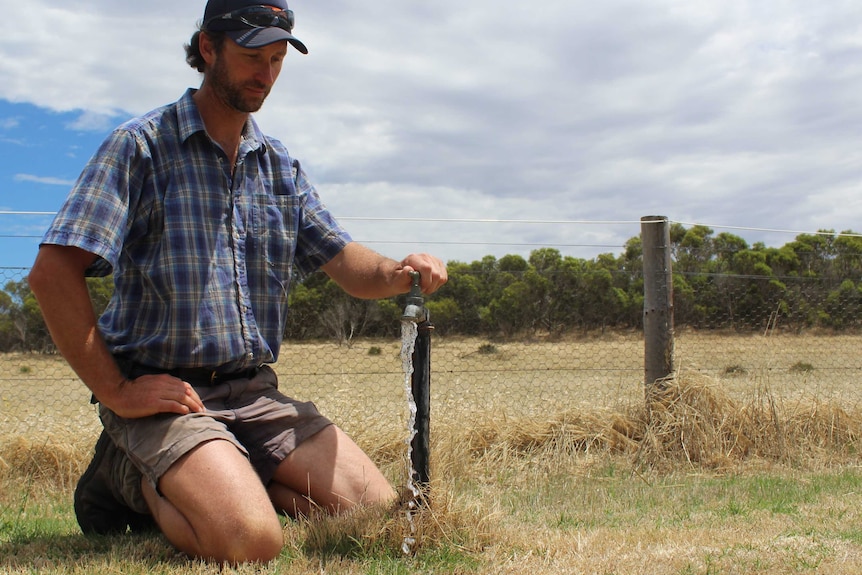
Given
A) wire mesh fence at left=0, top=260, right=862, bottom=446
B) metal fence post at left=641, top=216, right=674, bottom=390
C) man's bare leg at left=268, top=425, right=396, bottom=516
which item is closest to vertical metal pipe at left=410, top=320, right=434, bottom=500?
man's bare leg at left=268, top=425, right=396, bottom=516

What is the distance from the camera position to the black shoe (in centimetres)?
287

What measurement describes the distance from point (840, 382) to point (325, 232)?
5021mm

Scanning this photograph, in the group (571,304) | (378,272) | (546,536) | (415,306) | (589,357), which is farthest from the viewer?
(571,304)

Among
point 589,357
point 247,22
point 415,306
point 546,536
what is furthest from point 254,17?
point 589,357

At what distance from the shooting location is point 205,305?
2.67m

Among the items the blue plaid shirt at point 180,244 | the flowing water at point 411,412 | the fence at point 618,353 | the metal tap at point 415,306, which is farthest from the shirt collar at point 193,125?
the fence at point 618,353

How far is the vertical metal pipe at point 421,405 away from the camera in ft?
8.63

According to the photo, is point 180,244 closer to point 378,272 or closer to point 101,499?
point 378,272

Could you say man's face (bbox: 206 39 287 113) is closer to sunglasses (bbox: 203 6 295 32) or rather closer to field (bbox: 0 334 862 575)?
sunglasses (bbox: 203 6 295 32)

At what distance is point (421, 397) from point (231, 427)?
736 millimetres

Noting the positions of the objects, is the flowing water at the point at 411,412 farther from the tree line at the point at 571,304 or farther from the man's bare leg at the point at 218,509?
the tree line at the point at 571,304

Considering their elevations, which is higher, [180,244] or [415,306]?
[180,244]

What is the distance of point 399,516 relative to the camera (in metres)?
2.61

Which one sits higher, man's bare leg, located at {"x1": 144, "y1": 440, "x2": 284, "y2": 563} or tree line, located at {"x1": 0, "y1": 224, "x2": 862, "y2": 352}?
tree line, located at {"x1": 0, "y1": 224, "x2": 862, "y2": 352}
